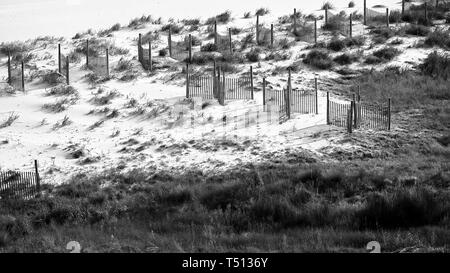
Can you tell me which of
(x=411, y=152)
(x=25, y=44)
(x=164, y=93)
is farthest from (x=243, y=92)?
(x=25, y=44)

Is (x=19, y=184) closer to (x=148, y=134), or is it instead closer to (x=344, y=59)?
(x=148, y=134)

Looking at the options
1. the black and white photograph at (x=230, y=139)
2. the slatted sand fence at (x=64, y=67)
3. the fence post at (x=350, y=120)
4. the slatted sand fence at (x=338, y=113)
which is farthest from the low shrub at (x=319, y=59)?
the slatted sand fence at (x=64, y=67)

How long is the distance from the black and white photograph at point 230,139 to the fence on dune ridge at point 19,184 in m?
0.05

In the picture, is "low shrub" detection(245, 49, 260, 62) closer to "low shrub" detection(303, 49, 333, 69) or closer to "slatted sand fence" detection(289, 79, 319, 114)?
"low shrub" detection(303, 49, 333, 69)

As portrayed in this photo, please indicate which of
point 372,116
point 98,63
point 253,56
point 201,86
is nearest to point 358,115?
point 372,116

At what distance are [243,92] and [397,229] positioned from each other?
10.5 meters

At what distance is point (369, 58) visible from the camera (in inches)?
1180

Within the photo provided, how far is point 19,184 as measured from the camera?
19.4 metres

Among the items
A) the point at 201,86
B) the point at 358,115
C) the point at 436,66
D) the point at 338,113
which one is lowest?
the point at 338,113

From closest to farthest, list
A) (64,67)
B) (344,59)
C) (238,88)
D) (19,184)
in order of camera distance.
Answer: (19,184) < (238,88) < (64,67) < (344,59)

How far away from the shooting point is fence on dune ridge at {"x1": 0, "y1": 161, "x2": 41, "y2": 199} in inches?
750

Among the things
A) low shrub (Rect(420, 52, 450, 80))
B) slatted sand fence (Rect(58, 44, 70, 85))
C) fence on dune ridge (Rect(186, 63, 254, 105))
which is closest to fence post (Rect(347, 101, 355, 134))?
fence on dune ridge (Rect(186, 63, 254, 105))

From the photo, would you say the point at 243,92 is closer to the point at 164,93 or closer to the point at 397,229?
the point at 164,93

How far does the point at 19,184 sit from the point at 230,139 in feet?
18.6
